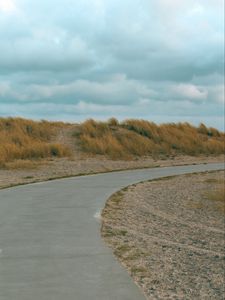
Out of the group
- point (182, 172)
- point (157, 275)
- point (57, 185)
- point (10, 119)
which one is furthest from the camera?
point (10, 119)

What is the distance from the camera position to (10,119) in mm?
46188

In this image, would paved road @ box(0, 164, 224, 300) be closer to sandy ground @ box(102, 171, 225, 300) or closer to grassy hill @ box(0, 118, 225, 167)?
sandy ground @ box(102, 171, 225, 300)

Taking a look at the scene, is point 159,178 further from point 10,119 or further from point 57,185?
point 10,119

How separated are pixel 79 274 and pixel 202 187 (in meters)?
15.1

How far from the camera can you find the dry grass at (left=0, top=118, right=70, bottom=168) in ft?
112

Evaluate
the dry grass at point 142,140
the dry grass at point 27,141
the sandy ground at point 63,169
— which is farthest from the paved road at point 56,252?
the dry grass at point 142,140

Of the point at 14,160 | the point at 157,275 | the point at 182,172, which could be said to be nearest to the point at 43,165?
the point at 14,160

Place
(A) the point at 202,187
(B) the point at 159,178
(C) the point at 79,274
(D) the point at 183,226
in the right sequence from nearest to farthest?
(C) the point at 79,274 → (D) the point at 183,226 → (A) the point at 202,187 → (B) the point at 159,178

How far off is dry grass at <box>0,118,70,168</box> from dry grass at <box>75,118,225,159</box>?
264 centimetres

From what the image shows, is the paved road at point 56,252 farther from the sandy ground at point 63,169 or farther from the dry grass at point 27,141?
the dry grass at point 27,141

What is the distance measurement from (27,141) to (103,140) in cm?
601

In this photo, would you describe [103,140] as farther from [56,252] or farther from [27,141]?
[56,252]

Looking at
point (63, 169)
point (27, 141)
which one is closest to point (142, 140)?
point (27, 141)

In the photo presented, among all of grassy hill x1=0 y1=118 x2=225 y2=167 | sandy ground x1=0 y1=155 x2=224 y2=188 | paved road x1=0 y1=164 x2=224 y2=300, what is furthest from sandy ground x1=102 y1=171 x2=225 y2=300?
grassy hill x1=0 y1=118 x2=225 y2=167
